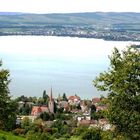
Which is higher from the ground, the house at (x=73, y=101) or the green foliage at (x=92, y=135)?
the green foliage at (x=92, y=135)

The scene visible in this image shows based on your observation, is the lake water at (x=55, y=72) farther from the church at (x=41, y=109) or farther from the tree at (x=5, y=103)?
the tree at (x=5, y=103)

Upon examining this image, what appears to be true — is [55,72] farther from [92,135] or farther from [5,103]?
[5,103]

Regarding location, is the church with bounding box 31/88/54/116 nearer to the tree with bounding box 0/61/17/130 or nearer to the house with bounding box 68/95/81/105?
the house with bounding box 68/95/81/105

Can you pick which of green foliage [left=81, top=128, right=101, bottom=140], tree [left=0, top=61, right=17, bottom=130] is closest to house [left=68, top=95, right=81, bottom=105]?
green foliage [left=81, top=128, right=101, bottom=140]

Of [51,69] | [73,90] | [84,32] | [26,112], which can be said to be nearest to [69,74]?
[51,69]

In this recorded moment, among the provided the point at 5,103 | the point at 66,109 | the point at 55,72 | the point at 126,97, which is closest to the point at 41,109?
the point at 66,109

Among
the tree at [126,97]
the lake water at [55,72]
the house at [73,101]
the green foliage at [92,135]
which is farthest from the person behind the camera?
the lake water at [55,72]

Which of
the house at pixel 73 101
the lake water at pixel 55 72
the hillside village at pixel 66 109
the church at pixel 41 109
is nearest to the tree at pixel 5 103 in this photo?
the hillside village at pixel 66 109

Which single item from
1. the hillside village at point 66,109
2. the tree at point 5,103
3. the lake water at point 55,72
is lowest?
the hillside village at point 66,109

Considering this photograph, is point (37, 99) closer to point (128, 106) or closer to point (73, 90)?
point (73, 90)
